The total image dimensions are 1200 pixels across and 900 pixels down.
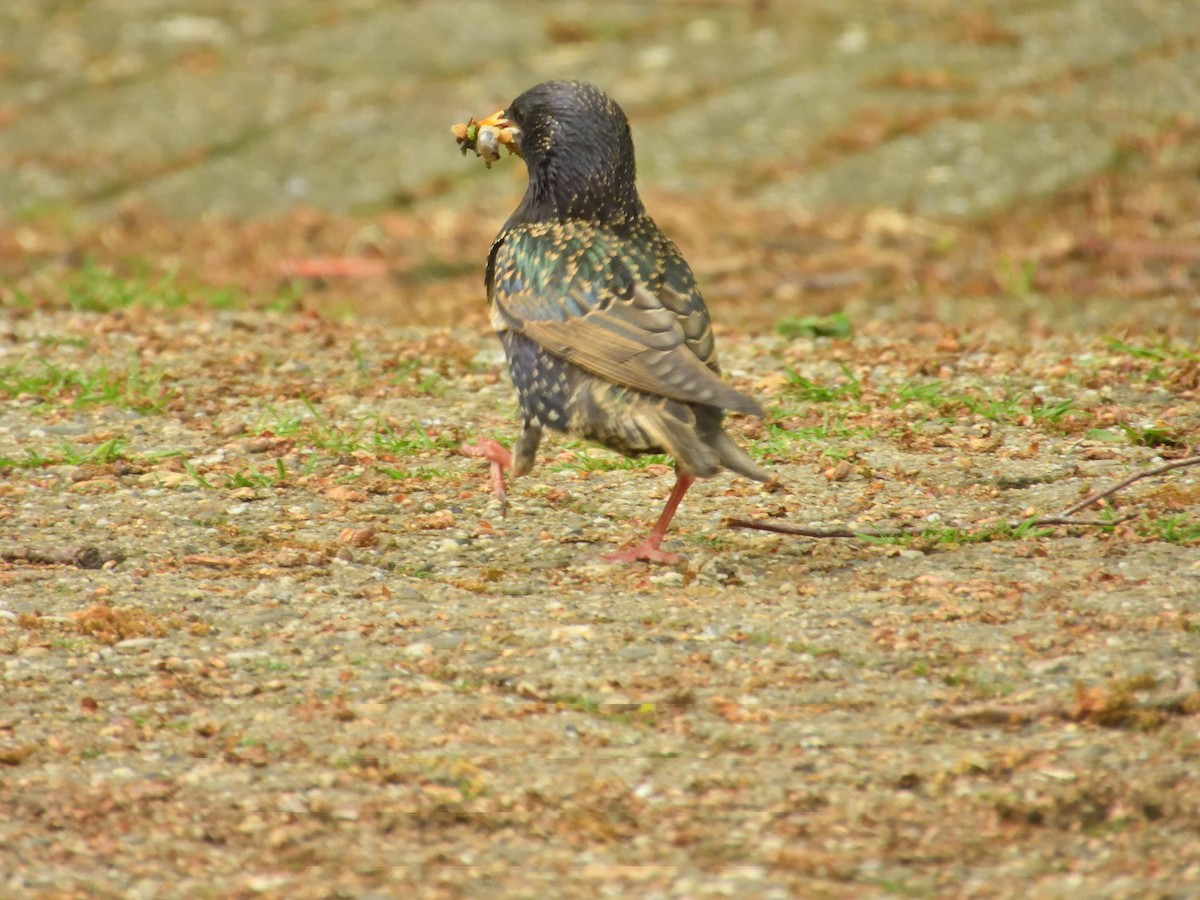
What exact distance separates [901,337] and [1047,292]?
1273 millimetres

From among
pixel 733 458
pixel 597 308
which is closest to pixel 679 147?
pixel 597 308

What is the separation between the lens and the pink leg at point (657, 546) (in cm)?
473

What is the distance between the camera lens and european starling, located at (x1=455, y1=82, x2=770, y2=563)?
4.63 meters

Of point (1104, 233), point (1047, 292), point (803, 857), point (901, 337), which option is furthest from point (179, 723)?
point (1104, 233)

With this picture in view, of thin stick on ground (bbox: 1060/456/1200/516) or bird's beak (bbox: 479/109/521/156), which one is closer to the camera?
thin stick on ground (bbox: 1060/456/1200/516)

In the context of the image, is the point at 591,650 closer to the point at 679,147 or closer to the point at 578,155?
the point at 578,155

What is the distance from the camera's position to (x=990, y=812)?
331 centimetres

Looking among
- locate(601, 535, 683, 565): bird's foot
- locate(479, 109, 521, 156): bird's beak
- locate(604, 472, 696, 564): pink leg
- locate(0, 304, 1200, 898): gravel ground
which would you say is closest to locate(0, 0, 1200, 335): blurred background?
locate(0, 304, 1200, 898): gravel ground

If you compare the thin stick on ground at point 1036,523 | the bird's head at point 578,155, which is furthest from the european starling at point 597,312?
the thin stick on ground at point 1036,523

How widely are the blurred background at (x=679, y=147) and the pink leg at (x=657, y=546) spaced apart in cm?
306

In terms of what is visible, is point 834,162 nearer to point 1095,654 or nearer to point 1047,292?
point 1047,292

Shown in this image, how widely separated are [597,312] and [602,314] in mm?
22

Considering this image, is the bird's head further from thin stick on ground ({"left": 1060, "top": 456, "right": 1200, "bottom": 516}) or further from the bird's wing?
thin stick on ground ({"left": 1060, "top": 456, "right": 1200, "bottom": 516})

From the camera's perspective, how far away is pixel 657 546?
4.77 m
